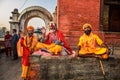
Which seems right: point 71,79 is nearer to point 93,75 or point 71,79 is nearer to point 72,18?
point 93,75

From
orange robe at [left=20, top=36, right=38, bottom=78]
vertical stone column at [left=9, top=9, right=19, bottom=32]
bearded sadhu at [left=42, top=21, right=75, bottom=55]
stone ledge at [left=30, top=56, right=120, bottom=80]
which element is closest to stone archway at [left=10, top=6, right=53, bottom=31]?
vertical stone column at [left=9, top=9, right=19, bottom=32]

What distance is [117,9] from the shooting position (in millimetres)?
16125

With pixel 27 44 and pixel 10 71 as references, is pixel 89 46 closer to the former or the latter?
pixel 27 44

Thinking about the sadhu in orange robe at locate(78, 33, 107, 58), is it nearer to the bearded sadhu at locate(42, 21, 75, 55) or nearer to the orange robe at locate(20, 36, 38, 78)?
the bearded sadhu at locate(42, 21, 75, 55)

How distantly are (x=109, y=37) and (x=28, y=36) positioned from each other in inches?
187

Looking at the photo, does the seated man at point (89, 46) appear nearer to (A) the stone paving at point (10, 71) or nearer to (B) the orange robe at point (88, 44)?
(B) the orange robe at point (88, 44)

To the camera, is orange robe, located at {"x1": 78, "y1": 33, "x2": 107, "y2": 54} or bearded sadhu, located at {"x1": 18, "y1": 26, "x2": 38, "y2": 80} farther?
bearded sadhu, located at {"x1": 18, "y1": 26, "x2": 38, "y2": 80}

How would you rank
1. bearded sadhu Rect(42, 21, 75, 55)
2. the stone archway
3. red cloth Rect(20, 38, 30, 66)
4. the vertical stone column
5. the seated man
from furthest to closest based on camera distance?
the stone archway
the vertical stone column
bearded sadhu Rect(42, 21, 75, 55)
red cloth Rect(20, 38, 30, 66)
the seated man

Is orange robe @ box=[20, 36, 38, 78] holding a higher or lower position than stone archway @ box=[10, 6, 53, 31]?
lower

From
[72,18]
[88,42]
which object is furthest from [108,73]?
[72,18]

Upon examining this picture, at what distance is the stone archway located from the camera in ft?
98.7

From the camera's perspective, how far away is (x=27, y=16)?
30641mm

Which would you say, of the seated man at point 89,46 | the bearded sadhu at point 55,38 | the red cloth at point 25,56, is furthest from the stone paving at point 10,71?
the seated man at point 89,46

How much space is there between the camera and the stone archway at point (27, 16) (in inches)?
1184
